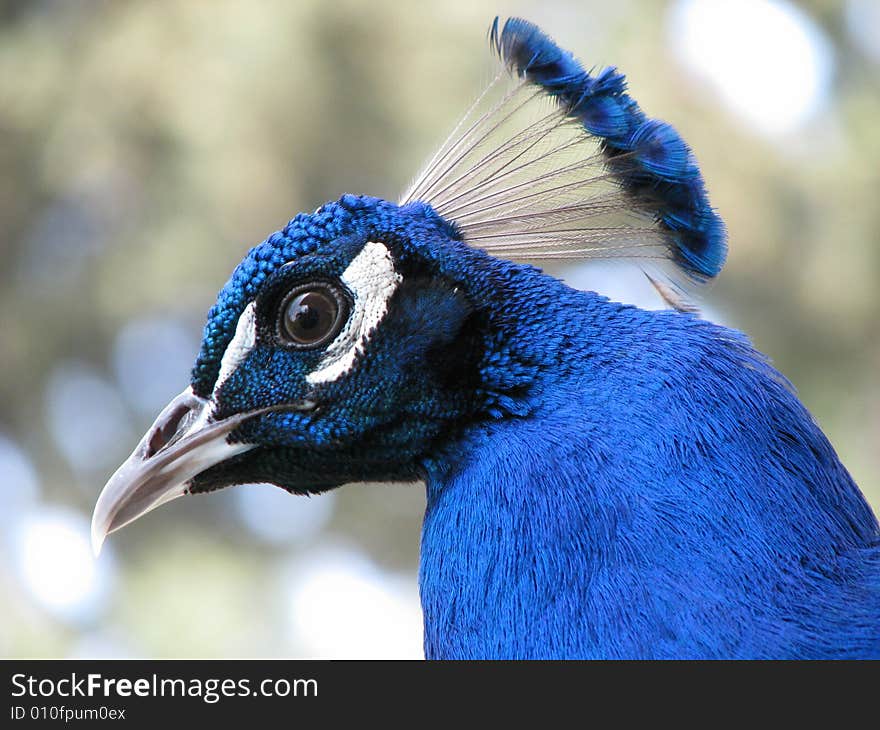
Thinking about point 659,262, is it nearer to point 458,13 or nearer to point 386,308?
point 386,308

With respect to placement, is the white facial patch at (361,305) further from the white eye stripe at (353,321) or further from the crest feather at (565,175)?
the crest feather at (565,175)

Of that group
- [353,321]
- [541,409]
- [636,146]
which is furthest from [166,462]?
[636,146]

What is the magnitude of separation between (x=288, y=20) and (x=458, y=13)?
734mm

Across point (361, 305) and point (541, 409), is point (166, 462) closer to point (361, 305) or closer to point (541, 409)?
point (361, 305)

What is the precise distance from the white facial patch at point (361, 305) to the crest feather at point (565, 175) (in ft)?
0.69

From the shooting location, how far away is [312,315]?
1.28 metres

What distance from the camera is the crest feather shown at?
4.60ft

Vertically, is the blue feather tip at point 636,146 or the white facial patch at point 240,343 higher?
the blue feather tip at point 636,146

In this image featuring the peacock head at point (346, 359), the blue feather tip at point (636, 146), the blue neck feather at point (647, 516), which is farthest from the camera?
the blue feather tip at point (636, 146)

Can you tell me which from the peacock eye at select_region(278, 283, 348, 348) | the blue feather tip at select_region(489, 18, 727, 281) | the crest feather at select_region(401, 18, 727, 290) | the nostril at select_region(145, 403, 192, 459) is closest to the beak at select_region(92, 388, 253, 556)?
the nostril at select_region(145, 403, 192, 459)

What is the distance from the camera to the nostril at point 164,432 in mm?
1300

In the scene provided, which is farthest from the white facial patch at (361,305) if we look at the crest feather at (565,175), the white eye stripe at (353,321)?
the crest feather at (565,175)

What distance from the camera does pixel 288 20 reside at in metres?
4.30
